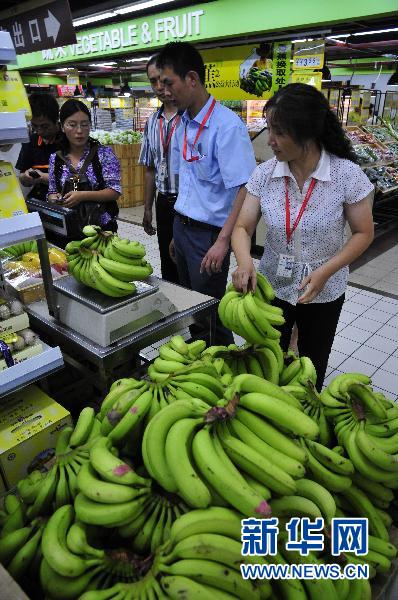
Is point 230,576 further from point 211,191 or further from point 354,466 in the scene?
point 211,191

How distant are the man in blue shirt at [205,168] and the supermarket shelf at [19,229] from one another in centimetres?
129

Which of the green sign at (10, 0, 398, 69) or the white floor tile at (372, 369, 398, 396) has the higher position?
the green sign at (10, 0, 398, 69)

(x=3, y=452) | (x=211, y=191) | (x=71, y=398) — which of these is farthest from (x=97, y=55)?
(x=3, y=452)

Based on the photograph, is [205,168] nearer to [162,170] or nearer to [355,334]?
[162,170]

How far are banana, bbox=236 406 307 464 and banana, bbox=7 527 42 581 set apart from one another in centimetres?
54

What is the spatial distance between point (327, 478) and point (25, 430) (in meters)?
1.26

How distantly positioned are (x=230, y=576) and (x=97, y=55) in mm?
10061

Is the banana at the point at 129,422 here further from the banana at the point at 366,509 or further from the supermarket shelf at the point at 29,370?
the supermarket shelf at the point at 29,370

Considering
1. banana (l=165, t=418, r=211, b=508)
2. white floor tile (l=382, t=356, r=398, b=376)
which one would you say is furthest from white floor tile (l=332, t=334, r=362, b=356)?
banana (l=165, t=418, r=211, b=508)

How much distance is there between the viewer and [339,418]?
1.24 m

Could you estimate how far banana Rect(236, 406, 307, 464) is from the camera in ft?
3.16

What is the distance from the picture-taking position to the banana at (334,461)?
106 cm

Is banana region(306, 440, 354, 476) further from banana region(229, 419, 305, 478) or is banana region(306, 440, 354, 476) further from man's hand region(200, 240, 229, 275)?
man's hand region(200, 240, 229, 275)

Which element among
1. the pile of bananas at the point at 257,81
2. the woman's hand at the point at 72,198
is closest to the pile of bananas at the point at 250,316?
the woman's hand at the point at 72,198
